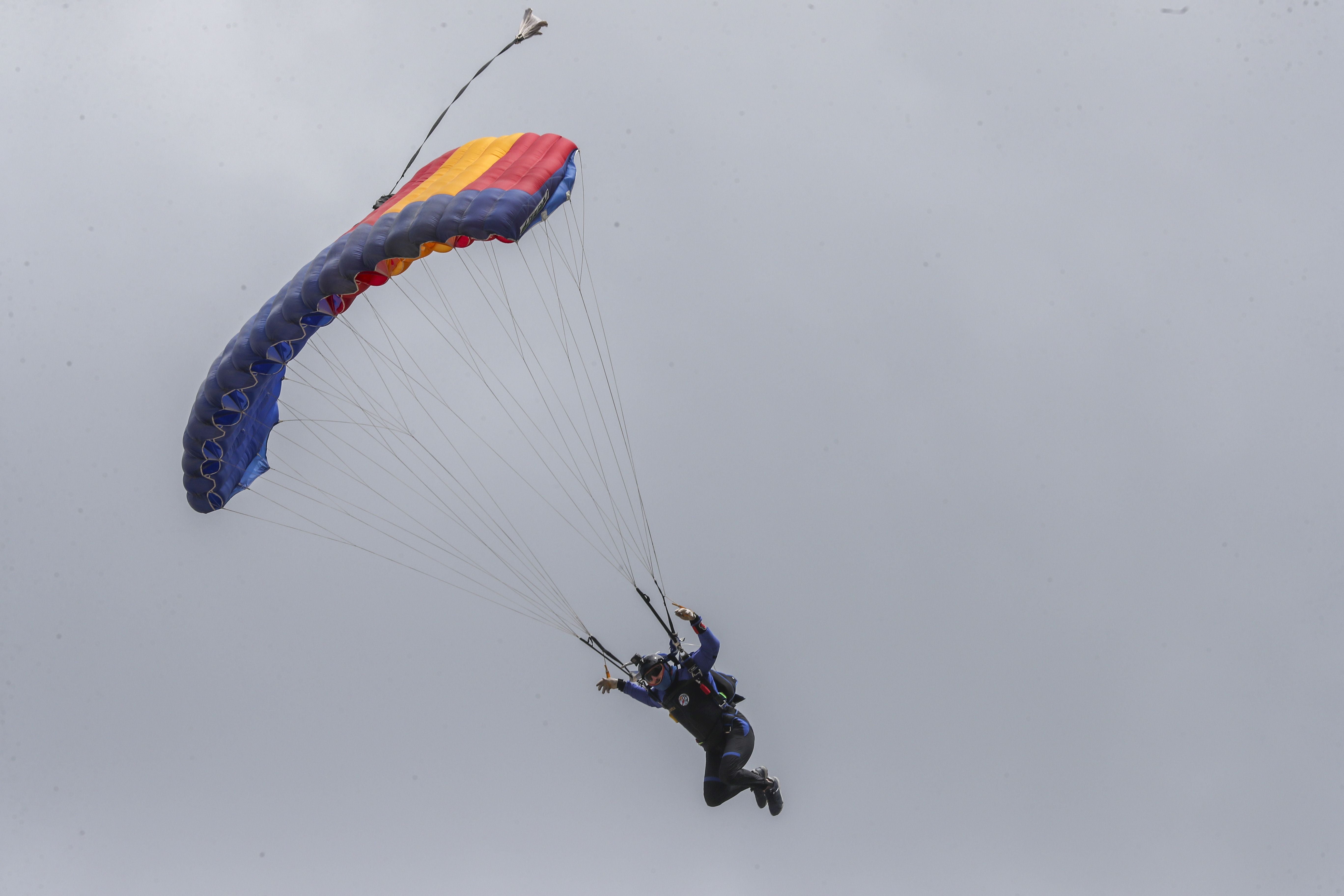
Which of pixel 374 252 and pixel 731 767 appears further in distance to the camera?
pixel 731 767

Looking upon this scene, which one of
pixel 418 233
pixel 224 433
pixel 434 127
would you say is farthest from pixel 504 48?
pixel 224 433

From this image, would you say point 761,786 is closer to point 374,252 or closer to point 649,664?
point 649,664

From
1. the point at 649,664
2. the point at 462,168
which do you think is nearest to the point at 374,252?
the point at 462,168

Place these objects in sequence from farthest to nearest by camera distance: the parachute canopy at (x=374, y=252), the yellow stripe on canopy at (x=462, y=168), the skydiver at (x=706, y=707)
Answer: the skydiver at (x=706, y=707) → the yellow stripe on canopy at (x=462, y=168) → the parachute canopy at (x=374, y=252)

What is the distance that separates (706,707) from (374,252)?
26.1ft

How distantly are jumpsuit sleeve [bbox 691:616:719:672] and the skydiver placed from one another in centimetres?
8

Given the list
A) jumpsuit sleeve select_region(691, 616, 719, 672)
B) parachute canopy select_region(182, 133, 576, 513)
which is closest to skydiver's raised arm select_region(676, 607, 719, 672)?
jumpsuit sleeve select_region(691, 616, 719, 672)

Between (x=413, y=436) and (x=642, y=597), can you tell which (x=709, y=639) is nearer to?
(x=642, y=597)

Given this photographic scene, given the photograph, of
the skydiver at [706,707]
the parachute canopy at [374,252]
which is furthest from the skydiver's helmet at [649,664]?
the parachute canopy at [374,252]

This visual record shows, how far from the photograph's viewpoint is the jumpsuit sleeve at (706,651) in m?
17.3

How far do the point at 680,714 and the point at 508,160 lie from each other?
328 inches

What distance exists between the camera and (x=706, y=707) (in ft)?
58.4

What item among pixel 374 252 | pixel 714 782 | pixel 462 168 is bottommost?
pixel 714 782

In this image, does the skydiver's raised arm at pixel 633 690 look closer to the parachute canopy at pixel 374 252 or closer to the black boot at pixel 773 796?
the black boot at pixel 773 796
